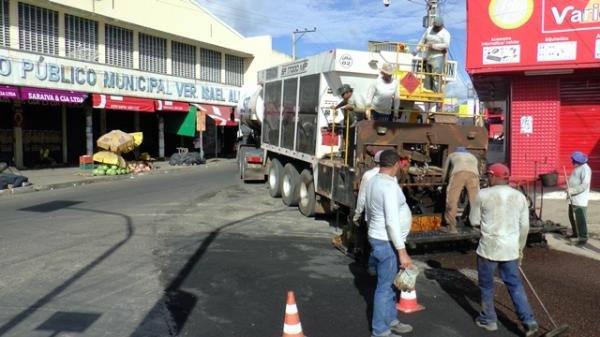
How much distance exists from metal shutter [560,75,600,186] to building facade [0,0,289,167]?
17.9 meters

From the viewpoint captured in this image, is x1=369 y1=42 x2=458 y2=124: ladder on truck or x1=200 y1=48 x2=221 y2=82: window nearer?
x1=369 y1=42 x2=458 y2=124: ladder on truck

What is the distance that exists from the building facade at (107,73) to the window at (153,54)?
5 centimetres

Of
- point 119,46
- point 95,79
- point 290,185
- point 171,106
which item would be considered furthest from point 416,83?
point 171,106

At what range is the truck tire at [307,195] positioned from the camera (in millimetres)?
10867

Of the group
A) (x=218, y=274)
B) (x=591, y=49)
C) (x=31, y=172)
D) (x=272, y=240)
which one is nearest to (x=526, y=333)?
(x=218, y=274)

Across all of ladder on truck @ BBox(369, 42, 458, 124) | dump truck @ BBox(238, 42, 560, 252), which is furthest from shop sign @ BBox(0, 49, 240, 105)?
ladder on truck @ BBox(369, 42, 458, 124)

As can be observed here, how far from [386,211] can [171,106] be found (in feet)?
77.1

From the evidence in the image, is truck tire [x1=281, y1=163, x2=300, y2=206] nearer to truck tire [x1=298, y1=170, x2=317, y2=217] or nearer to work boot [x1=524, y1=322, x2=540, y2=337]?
truck tire [x1=298, y1=170, x2=317, y2=217]

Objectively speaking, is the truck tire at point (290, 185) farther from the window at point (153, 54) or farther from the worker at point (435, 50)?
the window at point (153, 54)

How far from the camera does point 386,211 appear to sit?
4.54 m

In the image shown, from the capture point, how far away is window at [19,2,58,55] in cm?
1992

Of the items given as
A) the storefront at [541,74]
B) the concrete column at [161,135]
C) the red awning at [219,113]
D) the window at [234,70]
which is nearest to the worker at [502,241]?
the storefront at [541,74]

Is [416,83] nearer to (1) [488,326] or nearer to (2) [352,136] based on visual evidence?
(2) [352,136]

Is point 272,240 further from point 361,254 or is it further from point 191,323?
point 191,323
